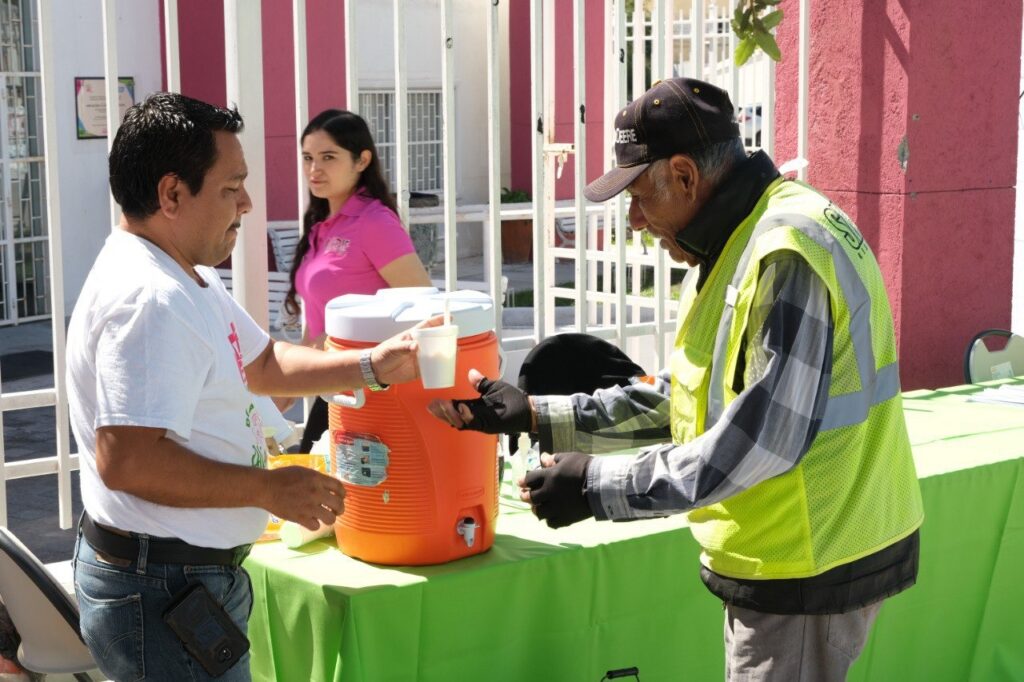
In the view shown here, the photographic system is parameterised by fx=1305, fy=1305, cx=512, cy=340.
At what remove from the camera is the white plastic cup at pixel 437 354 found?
2547 mm

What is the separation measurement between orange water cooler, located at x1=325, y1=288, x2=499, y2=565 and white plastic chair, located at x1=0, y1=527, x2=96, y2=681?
0.65 m

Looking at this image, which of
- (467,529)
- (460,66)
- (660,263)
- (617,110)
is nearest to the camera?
(467,529)

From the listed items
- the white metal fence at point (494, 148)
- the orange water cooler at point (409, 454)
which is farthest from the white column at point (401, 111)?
the orange water cooler at point (409, 454)

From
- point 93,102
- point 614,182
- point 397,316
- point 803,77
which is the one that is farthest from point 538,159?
point 93,102

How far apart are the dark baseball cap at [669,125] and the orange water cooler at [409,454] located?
57 centimetres

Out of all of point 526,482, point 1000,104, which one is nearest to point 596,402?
point 526,482

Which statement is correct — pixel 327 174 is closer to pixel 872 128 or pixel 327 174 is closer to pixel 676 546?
pixel 676 546

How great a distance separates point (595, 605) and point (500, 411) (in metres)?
0.67

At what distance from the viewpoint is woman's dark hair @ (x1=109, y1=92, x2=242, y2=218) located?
227cm

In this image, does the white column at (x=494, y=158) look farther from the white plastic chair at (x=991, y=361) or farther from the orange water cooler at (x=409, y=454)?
the white plastic chair at (x=991, y=361)

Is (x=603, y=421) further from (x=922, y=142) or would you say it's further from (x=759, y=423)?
(x=922, y=142)

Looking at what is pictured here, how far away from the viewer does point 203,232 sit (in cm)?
234

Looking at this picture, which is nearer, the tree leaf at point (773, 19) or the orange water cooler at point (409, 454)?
the orange water cooler at point (409, 454)

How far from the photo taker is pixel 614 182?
7.72 feet
